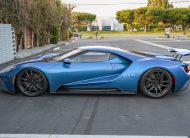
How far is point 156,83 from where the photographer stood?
681cm

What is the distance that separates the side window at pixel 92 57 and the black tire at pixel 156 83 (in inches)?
36.4

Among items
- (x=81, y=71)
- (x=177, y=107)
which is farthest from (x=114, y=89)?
(x=177, y=107)

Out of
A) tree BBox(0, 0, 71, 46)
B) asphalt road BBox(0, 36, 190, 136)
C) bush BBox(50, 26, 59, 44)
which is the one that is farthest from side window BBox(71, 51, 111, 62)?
bush BBox(50, 26, 59, 44)

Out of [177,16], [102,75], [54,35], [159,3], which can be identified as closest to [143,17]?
[177,16]

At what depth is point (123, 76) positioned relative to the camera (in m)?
6.73

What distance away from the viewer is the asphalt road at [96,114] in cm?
479

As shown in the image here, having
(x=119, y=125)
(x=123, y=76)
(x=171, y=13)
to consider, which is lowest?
(x=119, y=125)

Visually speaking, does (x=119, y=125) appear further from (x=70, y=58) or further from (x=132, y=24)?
(x=132, y=24)

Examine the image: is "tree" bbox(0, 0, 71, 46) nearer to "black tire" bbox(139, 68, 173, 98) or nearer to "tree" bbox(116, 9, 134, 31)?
"black tire" bbox(139, 68, 173, 98)

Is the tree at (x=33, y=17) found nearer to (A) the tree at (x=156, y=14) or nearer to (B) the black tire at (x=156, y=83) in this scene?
(B) the black tire at (x=156, y=83)

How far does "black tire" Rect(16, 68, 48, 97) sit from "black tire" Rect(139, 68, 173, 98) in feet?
6.76

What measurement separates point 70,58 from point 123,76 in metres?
1.18

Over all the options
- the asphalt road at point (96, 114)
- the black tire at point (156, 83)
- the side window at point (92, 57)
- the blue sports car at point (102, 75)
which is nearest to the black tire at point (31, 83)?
the blue sports car at point (102, 75)

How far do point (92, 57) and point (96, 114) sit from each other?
5.72ft
